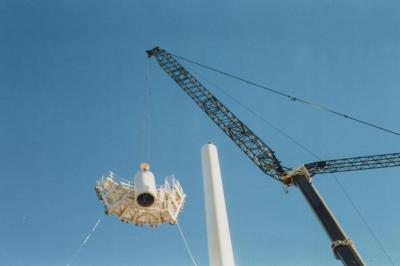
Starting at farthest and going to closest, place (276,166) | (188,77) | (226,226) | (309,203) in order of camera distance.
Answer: (188,77), (276,166), (309,203), (226,226)

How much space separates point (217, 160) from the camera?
32.7 metres

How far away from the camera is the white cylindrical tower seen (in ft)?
82.9

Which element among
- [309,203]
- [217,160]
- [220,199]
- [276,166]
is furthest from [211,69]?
[220,199]

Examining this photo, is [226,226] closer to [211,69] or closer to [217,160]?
[217,160]

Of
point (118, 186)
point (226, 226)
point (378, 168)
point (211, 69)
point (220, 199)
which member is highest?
point (211, 69)

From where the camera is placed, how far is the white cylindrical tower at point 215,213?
25.3 meters

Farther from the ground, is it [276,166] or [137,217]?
[276,166]

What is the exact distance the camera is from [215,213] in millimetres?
27969

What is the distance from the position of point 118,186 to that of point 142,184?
11.6 ft

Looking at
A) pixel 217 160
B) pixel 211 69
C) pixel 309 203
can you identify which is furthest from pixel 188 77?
pixel 217 160

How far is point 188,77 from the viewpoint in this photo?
69375 millimetres

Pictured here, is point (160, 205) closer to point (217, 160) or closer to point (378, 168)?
point (217, 160)

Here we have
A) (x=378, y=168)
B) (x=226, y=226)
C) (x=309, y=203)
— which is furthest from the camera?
(x=378, y=168)

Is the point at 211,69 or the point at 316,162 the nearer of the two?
the point at 316,162
